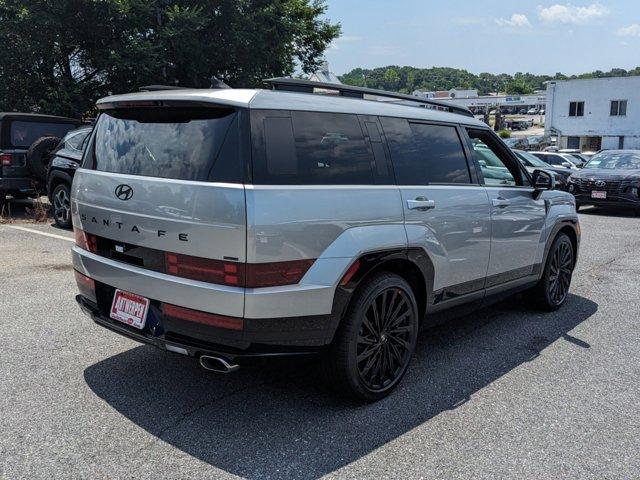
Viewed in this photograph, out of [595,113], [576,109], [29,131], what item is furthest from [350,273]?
[576,109]

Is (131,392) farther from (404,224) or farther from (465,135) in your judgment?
(465,135)

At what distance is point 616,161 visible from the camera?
1430cm

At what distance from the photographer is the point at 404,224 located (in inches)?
145

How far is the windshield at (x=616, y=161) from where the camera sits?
45.7 ft

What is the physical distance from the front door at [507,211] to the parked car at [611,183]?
29.8ft

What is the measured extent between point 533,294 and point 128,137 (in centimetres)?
402

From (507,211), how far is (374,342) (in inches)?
72.9

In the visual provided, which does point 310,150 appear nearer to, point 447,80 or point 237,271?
point 237,271

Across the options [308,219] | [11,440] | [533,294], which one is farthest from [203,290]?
[533,294]

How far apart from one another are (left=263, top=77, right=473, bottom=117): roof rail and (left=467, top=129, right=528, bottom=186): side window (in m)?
0.31

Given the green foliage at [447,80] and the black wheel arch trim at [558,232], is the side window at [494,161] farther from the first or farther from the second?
the green foliage at [447,80]

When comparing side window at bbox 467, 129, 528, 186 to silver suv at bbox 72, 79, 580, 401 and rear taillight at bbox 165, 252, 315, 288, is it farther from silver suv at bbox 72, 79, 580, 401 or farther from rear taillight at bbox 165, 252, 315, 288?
rear taillight at bbox 165, 252, 315, 288

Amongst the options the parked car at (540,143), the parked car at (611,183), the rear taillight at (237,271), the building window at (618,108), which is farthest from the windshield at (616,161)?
the building window at (618,108)

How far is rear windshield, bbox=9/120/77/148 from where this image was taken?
10617mm
